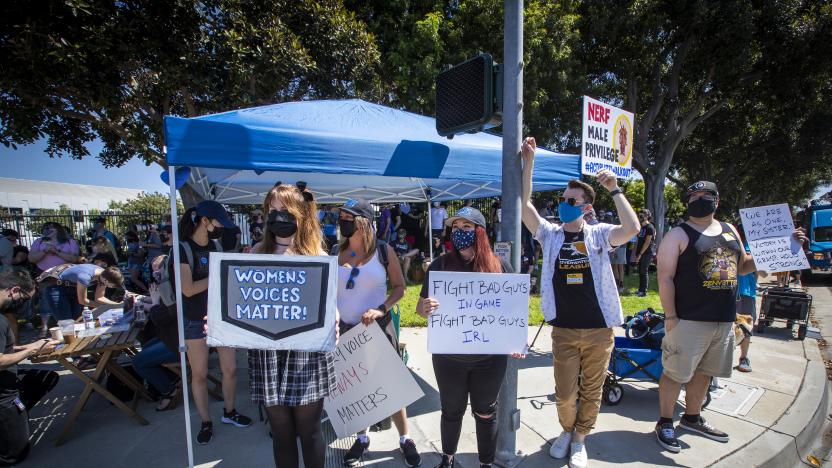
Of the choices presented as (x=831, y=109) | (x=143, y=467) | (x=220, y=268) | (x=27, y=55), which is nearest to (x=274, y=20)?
(x=27, y=55)

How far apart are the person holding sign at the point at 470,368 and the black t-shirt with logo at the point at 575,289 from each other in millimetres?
543

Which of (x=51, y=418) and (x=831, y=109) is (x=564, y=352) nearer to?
(x=51, y=418)

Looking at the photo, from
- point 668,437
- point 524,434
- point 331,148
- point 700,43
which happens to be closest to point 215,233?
point 331,148

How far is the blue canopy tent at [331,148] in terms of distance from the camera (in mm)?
2622

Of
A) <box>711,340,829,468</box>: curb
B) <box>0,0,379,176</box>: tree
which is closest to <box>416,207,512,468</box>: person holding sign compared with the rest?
→ <box>711,340,829,468</box>: curb

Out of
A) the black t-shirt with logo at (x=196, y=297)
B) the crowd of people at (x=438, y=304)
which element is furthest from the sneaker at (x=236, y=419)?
the black t-shirt with logo at (x=196, y=297)

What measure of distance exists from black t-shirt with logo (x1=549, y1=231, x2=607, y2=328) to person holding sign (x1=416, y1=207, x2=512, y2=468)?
543 mm

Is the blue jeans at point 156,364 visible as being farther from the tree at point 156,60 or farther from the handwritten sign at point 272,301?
the tree at point 156,60

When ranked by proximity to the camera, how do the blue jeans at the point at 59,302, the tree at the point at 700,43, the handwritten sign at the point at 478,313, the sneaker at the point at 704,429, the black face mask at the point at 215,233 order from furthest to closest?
the tree at the point at 700,43
the blue jeans at the point at 59,302
the black face mask at the point at 215,233
the sneaker at the point at 704,429
the handwritten sign at the point at 478,313

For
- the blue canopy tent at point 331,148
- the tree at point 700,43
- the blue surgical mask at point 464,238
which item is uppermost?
the tree at point 700,43

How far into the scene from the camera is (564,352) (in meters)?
2.74

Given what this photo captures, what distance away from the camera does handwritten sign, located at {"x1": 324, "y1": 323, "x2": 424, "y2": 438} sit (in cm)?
272

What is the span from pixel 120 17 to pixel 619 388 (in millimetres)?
7972

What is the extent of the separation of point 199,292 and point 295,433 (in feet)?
4.80
